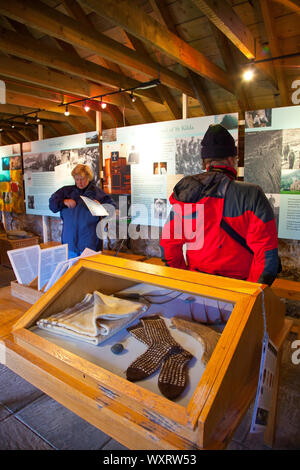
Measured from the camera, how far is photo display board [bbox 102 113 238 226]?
3.65 m

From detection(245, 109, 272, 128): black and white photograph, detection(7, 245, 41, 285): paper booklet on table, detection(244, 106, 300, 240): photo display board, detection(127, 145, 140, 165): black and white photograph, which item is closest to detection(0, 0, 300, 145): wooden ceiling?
detection(245, 109, 272, 128): black and white photograph

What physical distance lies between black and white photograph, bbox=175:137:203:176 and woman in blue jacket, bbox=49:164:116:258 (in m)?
1.16

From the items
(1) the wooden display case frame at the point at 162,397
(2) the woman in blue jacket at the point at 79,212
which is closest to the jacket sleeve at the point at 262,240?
(1) the wooden display case frame at the point at 162,397

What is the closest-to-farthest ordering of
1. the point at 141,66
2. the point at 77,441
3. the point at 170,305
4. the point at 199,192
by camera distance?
the point at 77,441 → the point at 170,305 → the point at 199,192 → the point at 141,66

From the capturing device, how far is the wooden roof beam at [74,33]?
7.82 ft

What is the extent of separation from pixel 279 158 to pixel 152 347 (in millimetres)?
2823

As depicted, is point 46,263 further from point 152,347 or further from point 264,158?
point 264,158

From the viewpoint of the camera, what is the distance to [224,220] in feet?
4.68

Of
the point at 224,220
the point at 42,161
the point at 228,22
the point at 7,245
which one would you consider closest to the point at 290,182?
the point at 228,22

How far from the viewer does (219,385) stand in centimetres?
66

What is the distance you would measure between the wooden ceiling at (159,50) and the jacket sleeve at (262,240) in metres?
1.82

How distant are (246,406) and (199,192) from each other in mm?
942
